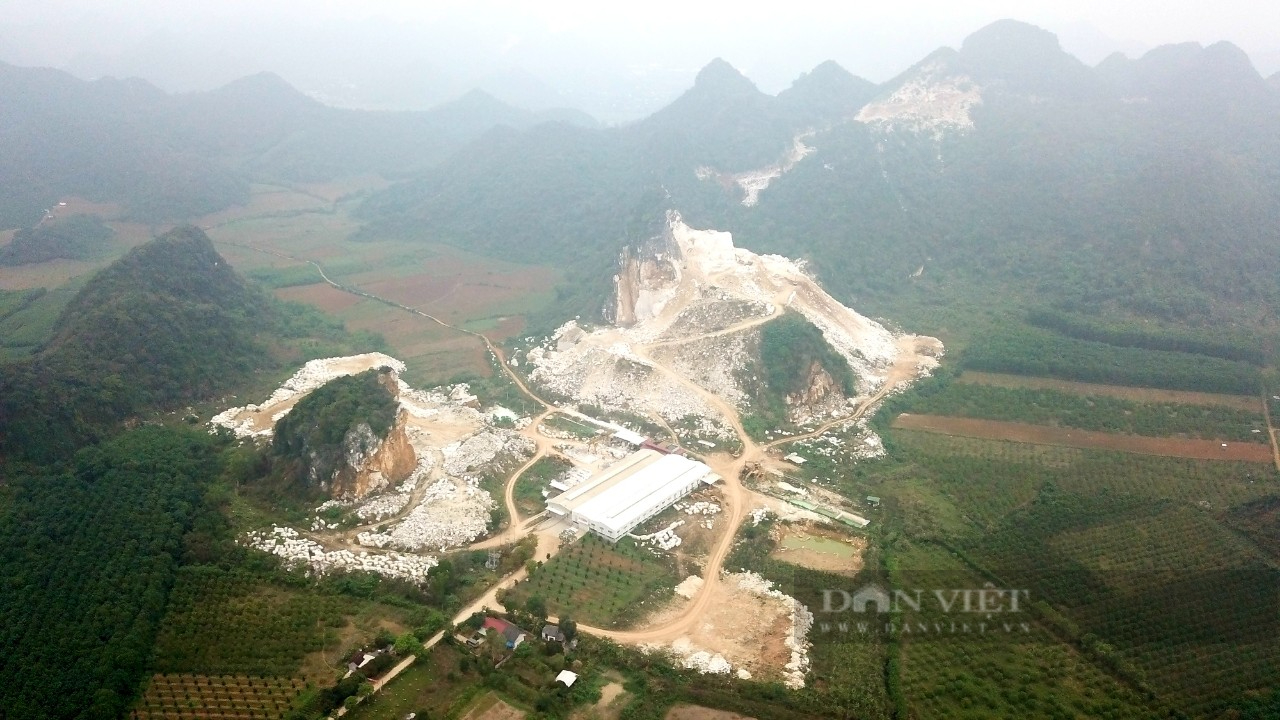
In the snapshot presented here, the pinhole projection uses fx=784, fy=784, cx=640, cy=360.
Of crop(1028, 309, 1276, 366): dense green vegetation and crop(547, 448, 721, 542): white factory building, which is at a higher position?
crop(547, 448, 721, 542): white factory building

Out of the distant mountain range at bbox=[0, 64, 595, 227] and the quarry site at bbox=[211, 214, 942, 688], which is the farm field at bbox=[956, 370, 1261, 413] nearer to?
the quarry site at bbox=[211, 214, 942, 688]

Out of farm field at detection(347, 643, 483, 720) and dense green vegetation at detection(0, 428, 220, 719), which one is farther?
farm field at detection(347, 643, 483, 720)

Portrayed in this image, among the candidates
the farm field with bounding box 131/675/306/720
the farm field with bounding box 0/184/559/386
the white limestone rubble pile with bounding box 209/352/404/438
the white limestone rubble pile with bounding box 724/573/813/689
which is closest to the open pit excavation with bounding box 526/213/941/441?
the farm field with bounding box 0/184/559/386

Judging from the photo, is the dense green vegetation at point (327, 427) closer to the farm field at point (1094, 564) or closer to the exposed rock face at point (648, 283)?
the exposed rock face at point (648, 283)

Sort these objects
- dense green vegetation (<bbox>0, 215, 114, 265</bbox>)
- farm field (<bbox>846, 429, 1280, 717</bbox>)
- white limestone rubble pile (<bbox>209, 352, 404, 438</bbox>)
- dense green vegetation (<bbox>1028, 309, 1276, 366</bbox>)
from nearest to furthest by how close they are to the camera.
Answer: farm field (<bbox>846, 429, 1280, 717</bbox>) < white limestone rubble pile (<bbox>209, 352, 404, 438</bbox>) < dense green vegetation (<bbox>1028, 309, 1276, 366</bbox>) < dense green vegetation (<bbox>0, 215, 114, 265</bbox>)

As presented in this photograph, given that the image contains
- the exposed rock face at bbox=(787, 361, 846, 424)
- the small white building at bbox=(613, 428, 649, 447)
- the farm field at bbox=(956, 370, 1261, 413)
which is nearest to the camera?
the small white building at bbox=(613, 428, 649, 447)

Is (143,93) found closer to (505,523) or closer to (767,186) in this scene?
(767,186)
